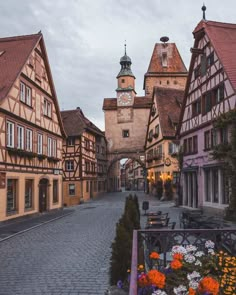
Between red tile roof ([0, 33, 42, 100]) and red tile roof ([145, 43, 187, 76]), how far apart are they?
3785 centimetres

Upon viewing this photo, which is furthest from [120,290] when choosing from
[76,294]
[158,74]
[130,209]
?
[158,74]

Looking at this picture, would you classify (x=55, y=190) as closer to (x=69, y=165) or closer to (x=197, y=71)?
(x=69, y=165)

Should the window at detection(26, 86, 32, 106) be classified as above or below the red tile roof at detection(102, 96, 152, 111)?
below

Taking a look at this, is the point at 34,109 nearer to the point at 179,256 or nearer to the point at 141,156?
the point at 179,256

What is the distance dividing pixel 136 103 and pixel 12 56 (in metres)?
34.4

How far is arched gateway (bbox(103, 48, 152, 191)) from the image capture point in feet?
179

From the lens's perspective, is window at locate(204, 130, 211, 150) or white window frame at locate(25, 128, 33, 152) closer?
white window frame at locate(25, 128, 33, 152)

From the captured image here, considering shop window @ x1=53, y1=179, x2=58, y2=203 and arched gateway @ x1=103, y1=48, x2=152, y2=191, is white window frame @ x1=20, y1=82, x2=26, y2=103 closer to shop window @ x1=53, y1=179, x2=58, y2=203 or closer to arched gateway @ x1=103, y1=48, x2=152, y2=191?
shop window @ x1=53, y1=179, x2=58, y2=203

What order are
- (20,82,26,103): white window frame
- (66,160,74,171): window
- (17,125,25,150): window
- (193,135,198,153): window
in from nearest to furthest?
(17,125,25,150): window
(20,82,26,103): white window frame
(193,135,198,153): window
(66,160,74,171): window

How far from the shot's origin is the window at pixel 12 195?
62.5 feet

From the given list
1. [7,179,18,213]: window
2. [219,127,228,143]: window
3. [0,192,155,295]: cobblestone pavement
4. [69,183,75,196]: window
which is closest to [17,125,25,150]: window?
[7,179,18,213]: window

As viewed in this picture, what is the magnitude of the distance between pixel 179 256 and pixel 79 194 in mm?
34678

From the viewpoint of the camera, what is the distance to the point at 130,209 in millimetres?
11875

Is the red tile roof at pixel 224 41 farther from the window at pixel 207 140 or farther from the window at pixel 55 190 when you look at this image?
the window at pixel 55 190
